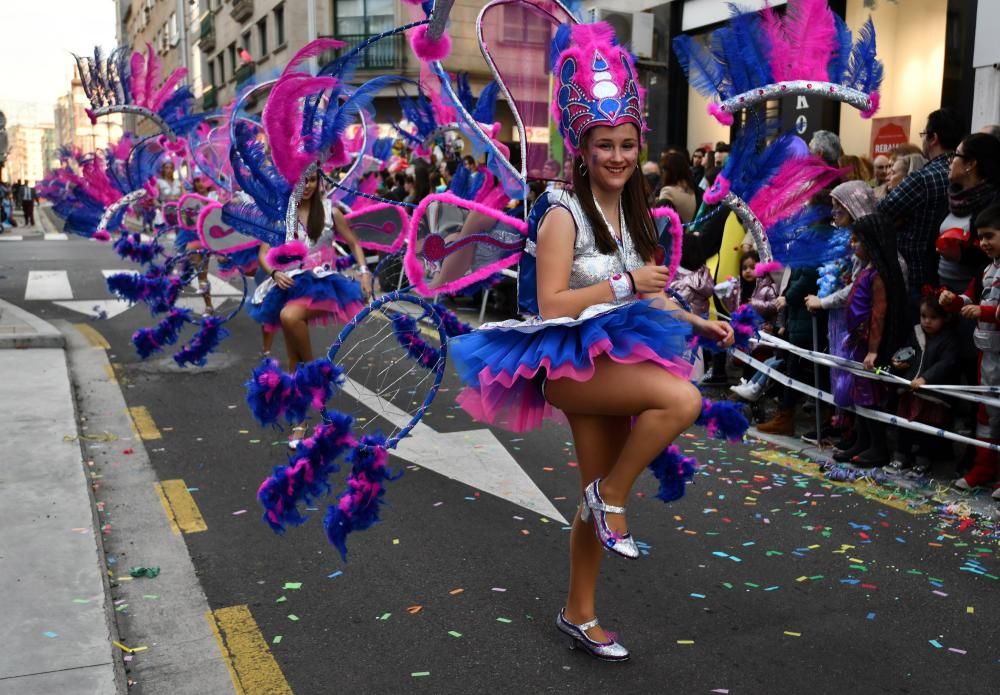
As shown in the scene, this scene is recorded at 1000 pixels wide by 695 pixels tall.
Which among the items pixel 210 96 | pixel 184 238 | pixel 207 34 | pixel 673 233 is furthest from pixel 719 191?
pixel 207 34

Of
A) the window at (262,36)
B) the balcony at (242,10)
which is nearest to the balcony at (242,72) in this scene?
the window at (262,36)

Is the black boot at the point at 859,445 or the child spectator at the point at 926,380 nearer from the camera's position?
the child spectator at the point at 926,380

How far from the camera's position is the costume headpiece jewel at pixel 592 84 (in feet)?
10.5

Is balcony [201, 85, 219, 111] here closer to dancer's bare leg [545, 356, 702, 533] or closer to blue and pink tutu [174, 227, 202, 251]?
blue and pink tutu [174, 227, 202, 251]

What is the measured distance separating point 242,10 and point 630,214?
4054cm

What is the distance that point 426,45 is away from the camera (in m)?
3.74

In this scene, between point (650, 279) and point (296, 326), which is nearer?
point (650, 279)

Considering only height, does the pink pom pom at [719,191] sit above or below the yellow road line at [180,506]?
above

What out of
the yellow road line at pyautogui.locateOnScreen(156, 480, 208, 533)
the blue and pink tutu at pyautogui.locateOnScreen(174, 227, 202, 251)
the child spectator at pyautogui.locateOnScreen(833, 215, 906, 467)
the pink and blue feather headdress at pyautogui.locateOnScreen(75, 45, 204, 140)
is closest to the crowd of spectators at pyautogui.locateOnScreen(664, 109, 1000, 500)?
the child spectator at pyautogui.locateOnScreen(833, 215, 906, 467)

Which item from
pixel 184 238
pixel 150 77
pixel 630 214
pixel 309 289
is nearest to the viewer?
pixel 630 214

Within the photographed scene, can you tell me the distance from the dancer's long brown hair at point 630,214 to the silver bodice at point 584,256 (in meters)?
0.02

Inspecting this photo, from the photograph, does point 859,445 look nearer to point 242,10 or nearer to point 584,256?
point 584,256

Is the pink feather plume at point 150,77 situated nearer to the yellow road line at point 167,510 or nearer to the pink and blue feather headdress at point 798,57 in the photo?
the yellow road line at point 167,510

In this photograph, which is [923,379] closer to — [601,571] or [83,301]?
[601,571]
